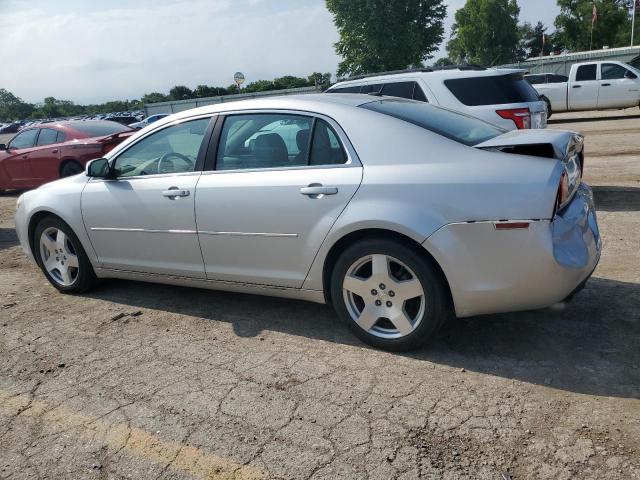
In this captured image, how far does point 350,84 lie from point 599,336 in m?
6.30

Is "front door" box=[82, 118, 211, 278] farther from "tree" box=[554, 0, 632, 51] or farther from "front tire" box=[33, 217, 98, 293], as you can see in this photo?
"tree" box=[554, 0, 632, 51]

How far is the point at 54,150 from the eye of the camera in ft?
34.6

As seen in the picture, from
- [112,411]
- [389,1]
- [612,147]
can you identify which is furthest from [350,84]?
[389,1]

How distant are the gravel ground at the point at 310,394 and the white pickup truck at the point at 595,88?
16119mm

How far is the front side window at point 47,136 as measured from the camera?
35.3 ft

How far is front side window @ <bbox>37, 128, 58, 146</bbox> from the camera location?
10758mm

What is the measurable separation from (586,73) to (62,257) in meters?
18.7

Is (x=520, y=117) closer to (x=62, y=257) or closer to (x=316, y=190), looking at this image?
(x=316, y=190)

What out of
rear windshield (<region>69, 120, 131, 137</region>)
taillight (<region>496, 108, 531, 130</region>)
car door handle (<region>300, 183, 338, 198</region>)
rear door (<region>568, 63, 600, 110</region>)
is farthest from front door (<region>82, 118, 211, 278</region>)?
rear door (<region>568, 63, 600, 110</region>)

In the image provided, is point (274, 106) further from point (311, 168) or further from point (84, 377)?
point (84, 377)

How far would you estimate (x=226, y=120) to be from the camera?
4.07 meters

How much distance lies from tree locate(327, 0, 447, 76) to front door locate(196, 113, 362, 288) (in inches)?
1760

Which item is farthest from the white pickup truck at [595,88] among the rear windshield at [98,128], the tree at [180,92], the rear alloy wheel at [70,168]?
the tree at [180,92]

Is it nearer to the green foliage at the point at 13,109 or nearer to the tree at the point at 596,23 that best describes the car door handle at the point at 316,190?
the tree at the point at 596,23
